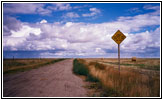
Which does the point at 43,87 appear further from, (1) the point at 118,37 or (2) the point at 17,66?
(2) the point at 17,66

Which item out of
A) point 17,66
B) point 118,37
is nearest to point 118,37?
point 118,37

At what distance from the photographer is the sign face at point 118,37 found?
10305 mm

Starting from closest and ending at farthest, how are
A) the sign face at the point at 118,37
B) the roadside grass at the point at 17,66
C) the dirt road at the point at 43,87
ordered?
the dirt road at the point at 43,87 → the sign face at the point at 118,37 → the roadside grass at the point at 17,66

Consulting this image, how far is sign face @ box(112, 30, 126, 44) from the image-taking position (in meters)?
10.3

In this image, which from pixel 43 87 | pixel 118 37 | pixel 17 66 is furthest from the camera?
pixel 17 66

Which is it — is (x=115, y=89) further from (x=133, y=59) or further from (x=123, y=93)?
(x=133, y=59)

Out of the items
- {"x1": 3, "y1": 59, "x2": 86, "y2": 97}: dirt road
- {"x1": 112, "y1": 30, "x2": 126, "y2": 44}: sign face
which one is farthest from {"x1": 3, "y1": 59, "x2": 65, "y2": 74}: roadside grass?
{"x1": 112, "y1": 30, "x2": 126, "y2": 44}: sign face

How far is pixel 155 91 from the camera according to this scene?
668cm

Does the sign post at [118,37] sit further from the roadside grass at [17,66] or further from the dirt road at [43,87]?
the roadside grass at [17,66]

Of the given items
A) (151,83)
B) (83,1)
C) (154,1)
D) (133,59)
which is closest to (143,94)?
(151,83)

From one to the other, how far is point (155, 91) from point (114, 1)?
416 centimetres

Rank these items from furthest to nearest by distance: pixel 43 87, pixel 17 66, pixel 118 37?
1. pixel 17 66
2. pixel 118 37
3. pixel 43 87

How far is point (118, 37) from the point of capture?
10352mm

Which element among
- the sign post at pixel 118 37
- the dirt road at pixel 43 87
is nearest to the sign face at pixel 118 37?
the sign post at pixel 118 37
